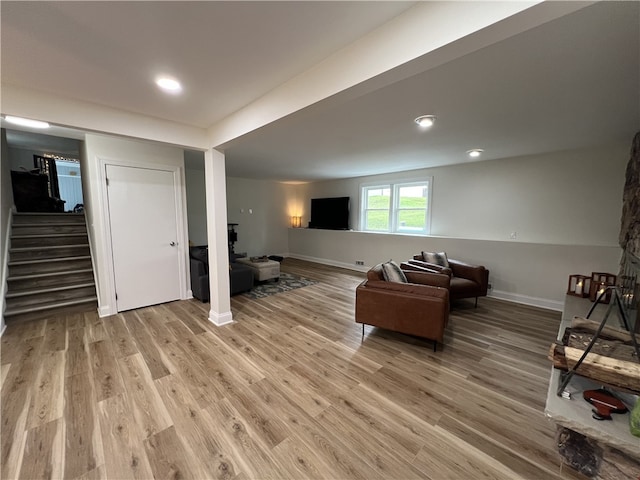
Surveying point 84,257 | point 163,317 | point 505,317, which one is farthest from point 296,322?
point 84,257

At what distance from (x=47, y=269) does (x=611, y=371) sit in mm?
6323

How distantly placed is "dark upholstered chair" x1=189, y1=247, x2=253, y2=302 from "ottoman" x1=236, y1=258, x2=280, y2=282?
1.31 ft

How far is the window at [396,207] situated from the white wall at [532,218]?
278 mm

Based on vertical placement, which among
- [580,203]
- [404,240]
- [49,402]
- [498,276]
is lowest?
[49,402]

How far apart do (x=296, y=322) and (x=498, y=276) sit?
11.6 feet

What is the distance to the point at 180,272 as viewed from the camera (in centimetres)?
407

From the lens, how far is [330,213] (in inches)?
281

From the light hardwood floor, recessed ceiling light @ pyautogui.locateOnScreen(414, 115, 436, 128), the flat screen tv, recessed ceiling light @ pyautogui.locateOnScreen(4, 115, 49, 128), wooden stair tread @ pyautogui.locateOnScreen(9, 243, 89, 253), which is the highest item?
recessed ceiling light @ pyautogui.locateOnScreen(414, 115, 436, 128)

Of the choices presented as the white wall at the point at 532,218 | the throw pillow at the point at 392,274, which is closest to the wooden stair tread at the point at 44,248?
the throw pillow at the point at 392,274

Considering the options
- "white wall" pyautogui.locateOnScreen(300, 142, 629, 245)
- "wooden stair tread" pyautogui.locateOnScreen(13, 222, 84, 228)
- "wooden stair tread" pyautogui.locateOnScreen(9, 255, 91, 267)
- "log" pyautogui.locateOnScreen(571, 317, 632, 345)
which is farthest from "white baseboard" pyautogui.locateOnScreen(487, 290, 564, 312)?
"wooden stair tread" pyautogui.locateOnScreen(13, 222, 84, 228)

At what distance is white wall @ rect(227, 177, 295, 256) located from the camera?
23.1 feet

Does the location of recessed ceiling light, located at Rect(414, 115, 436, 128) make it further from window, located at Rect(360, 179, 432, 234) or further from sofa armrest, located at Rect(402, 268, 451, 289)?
window, located at Rect(360, 179, 432, 234)

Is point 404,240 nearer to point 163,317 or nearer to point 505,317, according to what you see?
point 505,317

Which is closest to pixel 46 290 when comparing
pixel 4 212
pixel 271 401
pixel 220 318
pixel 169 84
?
pixel 4 212
